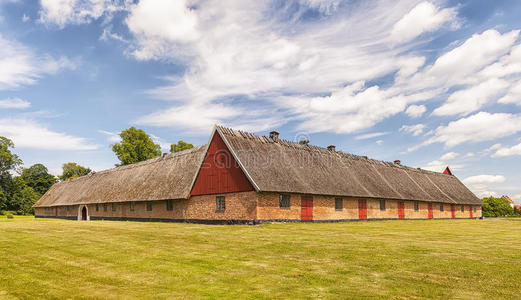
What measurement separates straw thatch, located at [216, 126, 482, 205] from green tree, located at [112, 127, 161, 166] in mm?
43211

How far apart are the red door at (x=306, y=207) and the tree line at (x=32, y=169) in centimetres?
4557

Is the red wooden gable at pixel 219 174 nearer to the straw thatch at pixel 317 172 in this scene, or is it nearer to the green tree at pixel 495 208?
the straw thatch at pixel 317 172

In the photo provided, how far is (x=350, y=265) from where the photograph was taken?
9.75 m

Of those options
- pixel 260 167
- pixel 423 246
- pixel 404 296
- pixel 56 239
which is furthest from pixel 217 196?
pixel 404 296

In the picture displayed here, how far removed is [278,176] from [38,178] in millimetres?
83739

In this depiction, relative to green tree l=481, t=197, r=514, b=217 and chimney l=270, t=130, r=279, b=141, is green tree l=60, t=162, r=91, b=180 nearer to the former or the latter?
chimney l=270, t=130, r=279, b=141

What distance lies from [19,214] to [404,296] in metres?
85.9

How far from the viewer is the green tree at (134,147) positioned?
221 feet

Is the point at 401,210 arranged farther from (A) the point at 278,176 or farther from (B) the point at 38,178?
(B) the point at 38,178

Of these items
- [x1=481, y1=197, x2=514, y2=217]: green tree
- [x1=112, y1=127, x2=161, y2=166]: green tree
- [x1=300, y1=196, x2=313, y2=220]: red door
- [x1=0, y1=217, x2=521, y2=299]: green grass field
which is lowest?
[x1=481, y1=197, x2=514, y2=217]: green tree

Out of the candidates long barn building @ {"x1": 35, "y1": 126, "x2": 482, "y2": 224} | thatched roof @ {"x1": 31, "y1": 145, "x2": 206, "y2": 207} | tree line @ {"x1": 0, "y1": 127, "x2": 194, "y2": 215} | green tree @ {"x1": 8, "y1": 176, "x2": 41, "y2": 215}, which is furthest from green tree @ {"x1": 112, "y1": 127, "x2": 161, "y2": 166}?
green tree @ {"x1": 8, "y1": 176, "x2": 41, "y2": 215}

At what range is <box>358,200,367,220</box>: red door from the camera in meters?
32.6

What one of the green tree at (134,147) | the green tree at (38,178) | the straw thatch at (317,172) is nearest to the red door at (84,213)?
the green tree at (134,147)

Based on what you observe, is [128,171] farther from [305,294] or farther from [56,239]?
[305,294]
